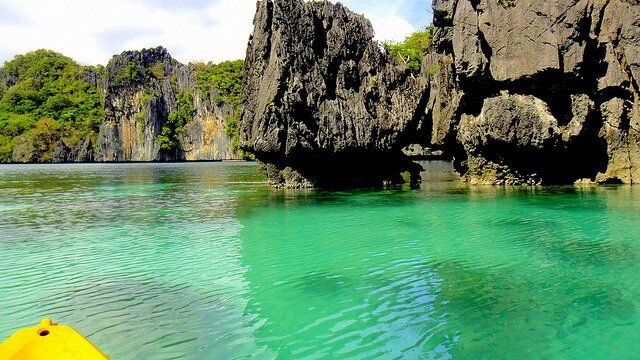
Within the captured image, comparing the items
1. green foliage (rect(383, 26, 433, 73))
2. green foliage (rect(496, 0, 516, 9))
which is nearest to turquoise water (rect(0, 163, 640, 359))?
green foliage (rect(496, 0, 516, 9))

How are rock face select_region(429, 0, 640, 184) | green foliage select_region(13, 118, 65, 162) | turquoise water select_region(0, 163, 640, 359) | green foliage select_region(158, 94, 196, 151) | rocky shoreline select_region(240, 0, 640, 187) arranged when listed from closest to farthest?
turquoise water select_region(0, 163, 640, 359) < rock face select_region(429, 0, 640, 184) < rocky shoreline select_region(240, 0, 640, 187) < green foliage select_region(13, 118, 65, 162) < green foliage select_region(158, 94, 196, 151)

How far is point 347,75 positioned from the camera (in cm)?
2783

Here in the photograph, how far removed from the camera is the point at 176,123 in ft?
366

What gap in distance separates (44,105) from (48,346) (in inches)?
5597

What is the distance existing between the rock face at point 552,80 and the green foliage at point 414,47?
21.6 m

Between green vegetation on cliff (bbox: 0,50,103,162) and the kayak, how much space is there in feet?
390

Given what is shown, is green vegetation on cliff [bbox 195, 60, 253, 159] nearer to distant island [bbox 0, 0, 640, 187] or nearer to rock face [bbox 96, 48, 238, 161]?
rock face [bbox 96, 48, 238, 161]

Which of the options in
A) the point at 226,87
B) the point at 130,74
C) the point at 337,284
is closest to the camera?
the point at 337,284

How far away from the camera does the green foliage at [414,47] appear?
46.7m

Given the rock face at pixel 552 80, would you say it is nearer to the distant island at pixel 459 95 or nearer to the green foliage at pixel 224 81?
the distant island at pixel 459 95

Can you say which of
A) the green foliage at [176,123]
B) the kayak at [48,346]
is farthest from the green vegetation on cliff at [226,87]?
the kayak at [48,346]

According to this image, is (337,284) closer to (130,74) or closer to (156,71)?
(130,74)

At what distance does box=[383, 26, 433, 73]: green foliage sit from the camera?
153 feet

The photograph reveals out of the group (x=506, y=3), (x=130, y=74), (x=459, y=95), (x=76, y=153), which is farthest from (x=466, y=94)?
(x=76, y=153)
